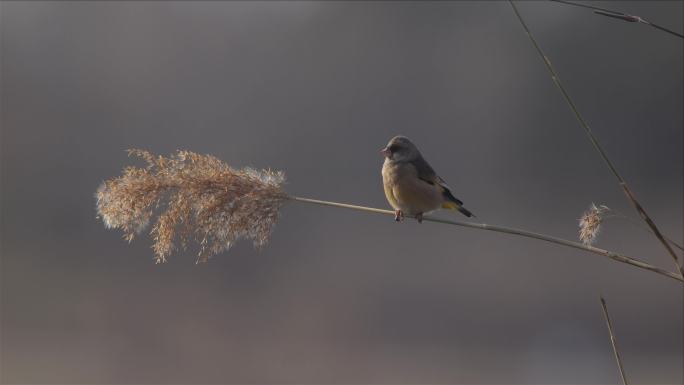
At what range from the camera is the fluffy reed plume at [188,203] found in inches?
111

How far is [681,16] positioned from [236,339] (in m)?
18.6

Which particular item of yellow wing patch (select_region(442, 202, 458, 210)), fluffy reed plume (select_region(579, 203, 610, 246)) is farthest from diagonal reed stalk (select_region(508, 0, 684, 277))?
yellow wing patch (select_region(442, 202, 458, 210))

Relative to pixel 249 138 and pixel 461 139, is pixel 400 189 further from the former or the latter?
pixel 461 139

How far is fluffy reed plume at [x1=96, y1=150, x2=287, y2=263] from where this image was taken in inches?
111

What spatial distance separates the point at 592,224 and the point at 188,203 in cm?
143

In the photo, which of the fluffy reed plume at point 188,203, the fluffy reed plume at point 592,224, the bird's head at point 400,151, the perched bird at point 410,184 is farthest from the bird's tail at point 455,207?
the fluffy reed plume at point 592,224

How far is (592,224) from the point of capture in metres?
2.32

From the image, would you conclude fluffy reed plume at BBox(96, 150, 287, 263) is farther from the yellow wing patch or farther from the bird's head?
the yellow wing patch

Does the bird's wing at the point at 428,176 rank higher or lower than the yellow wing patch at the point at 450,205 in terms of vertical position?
higher

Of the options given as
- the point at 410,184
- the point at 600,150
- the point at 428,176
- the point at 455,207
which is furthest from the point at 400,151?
the point at 600,150

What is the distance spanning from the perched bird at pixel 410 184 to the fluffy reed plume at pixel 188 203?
1696 millimetres

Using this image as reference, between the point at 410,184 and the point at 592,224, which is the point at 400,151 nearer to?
the point at 410,184

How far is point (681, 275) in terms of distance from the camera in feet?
6.59

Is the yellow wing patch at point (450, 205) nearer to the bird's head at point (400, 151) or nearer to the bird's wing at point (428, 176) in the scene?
the bird's wing at point (428, 176)
